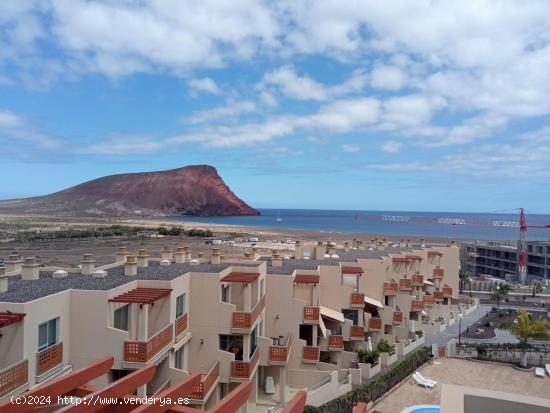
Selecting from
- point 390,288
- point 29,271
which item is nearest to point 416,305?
point 390,288

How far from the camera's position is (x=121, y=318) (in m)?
14.4

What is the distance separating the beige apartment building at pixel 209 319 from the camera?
41.3 ft

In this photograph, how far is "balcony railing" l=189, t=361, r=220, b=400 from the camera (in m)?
15.0

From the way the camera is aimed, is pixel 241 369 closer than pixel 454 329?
Yes

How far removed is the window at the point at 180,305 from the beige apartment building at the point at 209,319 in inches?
1.8

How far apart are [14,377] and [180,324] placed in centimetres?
663

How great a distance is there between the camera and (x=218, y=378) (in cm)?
1700

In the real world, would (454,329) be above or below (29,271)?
below

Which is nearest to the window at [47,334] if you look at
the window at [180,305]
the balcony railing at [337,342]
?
the window at [180,305]

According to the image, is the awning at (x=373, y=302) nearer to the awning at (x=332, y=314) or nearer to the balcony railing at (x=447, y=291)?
the awning at (x=332, y=314)

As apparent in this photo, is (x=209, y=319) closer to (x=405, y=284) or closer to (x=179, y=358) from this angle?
(x=179, y=358)

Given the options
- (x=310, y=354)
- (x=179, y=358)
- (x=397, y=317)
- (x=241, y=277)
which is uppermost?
(x=241, y=277)

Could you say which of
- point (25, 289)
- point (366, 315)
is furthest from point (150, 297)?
point (366, 315)

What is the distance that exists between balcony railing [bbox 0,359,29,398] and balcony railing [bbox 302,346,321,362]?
1282cm
